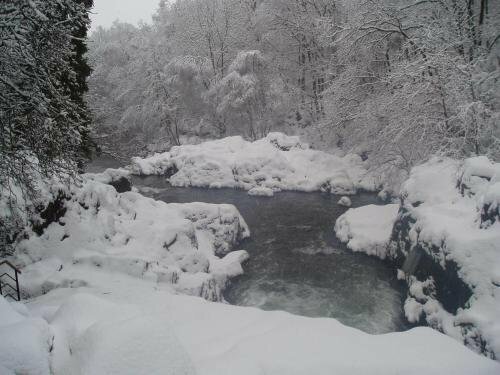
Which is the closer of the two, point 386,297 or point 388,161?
point 386,297

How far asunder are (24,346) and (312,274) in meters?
10.0

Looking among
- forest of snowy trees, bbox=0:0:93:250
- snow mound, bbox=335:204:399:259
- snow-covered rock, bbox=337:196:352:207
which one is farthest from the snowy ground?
snow-covered rock, bbox=337:196:352:207

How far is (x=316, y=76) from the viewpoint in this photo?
26.7 m

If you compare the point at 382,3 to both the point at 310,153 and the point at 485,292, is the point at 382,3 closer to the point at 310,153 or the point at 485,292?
the point at 310,153

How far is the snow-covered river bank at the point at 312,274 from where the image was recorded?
400 inches

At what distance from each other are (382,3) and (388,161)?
6.76m

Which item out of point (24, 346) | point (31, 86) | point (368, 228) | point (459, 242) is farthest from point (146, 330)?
point (368, 228)

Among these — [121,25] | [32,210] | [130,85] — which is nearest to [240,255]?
[32,210]

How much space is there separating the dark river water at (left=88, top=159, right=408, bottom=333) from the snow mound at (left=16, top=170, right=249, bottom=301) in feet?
4.15

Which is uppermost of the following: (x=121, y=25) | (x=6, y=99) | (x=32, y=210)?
(x=121, y=25)

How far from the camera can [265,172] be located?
74.1 ft

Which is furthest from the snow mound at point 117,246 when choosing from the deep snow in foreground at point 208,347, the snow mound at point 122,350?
the snow mound at point 122,350

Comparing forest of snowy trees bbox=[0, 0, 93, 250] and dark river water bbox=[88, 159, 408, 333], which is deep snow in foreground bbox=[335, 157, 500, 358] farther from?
forest of snowy trees bbox=[0, 0, 93, 250]

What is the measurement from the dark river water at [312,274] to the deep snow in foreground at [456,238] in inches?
24.6
